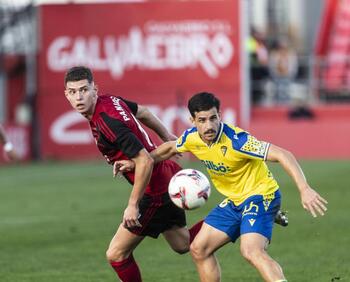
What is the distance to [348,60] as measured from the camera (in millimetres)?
33906

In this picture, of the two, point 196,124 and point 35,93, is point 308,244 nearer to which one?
point 196,124

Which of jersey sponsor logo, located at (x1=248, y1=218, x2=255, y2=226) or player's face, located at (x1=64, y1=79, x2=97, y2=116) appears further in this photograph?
player's face, located at (x1=64, y1=79, x2=97, y2=116)

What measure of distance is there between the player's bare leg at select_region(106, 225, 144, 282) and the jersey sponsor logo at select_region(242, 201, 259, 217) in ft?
3.96

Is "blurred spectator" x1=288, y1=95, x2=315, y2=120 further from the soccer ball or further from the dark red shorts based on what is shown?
the soccer ball

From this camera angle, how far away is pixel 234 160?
29.6 feet

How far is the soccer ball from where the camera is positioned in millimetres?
9125

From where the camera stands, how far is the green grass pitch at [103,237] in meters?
11.7

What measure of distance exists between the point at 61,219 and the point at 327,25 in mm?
20296

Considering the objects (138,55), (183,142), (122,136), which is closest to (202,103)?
(183,142)

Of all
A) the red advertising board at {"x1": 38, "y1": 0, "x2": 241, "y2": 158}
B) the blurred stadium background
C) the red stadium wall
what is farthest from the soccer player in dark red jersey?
the red advertising board at {"x1": 38, "y1": 0, "x2": 241, "y2": 158}

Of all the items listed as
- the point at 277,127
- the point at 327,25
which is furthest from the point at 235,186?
the point at 327,25

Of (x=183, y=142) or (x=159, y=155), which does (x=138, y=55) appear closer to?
(x=159, y=155)

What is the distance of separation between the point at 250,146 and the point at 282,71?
24.7 m

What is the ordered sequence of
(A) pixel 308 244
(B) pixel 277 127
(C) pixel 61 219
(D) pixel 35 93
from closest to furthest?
1. (A) pixel 308 244
2. (C) pixel 61 219
3. (B) pixel 277 127
4. (D) pixel 35 93
